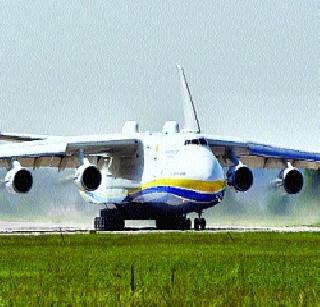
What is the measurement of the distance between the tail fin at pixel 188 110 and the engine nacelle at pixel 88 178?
19.9 feet

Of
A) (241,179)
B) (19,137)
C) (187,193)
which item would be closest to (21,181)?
(187,193)

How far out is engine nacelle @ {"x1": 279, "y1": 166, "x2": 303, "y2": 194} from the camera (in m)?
60.4

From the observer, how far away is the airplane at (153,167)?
55.8m

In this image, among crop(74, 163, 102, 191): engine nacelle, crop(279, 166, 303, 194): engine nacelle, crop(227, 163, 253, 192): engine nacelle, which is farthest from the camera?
crop(279, 166, 303, 194): engine nacelle

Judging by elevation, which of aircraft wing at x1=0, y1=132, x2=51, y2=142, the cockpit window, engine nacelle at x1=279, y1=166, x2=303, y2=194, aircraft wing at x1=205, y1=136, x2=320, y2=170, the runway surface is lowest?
the runway surface

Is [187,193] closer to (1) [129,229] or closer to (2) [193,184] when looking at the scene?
(2) [193,184]

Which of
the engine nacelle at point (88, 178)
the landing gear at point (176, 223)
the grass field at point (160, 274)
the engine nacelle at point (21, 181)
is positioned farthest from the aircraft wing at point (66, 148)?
the grass field at point (160, 274)

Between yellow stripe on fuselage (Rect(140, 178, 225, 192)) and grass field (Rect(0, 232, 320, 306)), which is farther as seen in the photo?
yellow stripe on fuselage (Rect(140, 178, 225, 192))

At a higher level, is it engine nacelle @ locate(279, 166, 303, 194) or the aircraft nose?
engine nacelle @ locate(279, 166, 303, 194)

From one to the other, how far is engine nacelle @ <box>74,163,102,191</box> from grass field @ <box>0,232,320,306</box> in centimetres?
1861

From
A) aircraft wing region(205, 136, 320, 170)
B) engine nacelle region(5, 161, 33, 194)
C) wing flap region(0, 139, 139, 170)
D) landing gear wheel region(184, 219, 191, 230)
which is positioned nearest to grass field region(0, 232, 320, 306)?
engine nacelle region(5, 161, 33, 194)

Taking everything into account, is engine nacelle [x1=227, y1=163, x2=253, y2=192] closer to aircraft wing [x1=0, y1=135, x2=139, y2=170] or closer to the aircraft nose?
the aircraft nose

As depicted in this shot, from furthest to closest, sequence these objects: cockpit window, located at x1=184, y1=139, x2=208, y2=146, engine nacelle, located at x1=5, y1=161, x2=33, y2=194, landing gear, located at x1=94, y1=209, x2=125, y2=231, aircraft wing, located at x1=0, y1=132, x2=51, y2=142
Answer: aircraft wing, located at x1=0, y1=132, x2=51, y2=142, landing gear, located at x1=94, y1=209, x2=125, y2=231, cockpit window, located at x1=184, y1=139, x2=208, y2=146, engine nacelle, located at x1=5, y1=161, x2=33, y2=194

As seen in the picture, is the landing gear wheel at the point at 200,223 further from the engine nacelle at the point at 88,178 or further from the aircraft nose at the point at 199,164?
the engine nacelle at the point at 88,178
